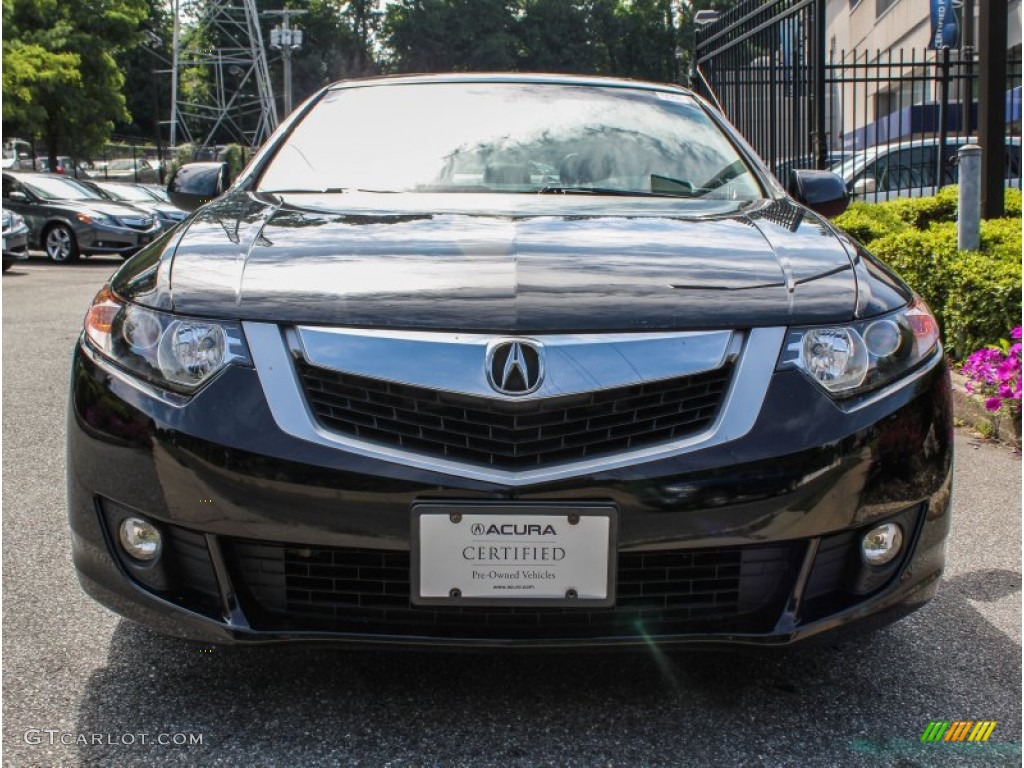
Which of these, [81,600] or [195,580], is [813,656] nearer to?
[195,580]

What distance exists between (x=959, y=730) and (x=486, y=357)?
4.16 ft

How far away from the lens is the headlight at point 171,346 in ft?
7.50

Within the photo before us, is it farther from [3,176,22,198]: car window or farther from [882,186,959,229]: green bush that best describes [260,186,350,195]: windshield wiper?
[3,176,22,198]: car window

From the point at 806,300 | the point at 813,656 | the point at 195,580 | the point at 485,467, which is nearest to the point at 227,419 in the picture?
the point at 195,580

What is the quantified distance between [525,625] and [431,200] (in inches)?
49.8

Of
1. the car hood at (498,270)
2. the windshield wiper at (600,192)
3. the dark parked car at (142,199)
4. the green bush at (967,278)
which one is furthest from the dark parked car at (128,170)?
the car hood at (498,270)

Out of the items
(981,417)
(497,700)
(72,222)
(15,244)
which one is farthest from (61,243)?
(497,700)

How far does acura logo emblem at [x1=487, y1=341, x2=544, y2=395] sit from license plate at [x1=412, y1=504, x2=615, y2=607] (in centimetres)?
22

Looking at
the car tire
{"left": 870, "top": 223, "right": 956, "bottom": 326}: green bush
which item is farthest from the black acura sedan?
the car tire

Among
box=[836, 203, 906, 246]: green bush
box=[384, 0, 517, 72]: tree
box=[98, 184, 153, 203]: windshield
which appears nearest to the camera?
box=[836, 203, 906, 246]: green bush

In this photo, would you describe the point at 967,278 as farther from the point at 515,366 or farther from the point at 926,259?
the point at 515,366

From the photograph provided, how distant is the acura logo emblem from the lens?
219 centimetres

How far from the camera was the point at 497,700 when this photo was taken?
2.57 m

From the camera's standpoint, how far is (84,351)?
251 centimetres
